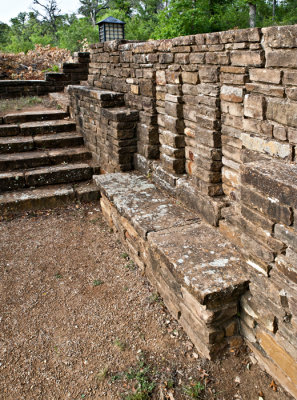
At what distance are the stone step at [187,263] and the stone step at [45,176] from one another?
2016 millimetres

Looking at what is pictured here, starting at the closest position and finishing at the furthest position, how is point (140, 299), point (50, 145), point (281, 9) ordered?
point (140, 299), point (50, 145), point (281, 9)

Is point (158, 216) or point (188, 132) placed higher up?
point (188, 132)

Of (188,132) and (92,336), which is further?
(188,132)

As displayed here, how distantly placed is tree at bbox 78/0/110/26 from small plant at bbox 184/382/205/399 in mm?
33218

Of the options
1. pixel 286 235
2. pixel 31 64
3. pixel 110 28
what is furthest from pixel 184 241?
pixel 31 64

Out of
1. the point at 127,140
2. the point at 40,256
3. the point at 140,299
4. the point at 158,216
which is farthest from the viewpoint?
the point at 127,140

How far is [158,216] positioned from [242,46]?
195cm

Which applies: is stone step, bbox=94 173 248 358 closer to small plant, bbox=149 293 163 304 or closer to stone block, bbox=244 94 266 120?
small plant, bbox=149 293 163 304

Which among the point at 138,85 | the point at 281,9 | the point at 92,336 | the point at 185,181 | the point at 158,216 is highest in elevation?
the point at 281,9

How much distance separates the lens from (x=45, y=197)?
6.02m

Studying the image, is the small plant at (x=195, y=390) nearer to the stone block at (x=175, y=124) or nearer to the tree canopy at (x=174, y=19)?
the stone block at (x=175, y=124)

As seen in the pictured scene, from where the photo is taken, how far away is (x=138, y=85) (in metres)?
5.21

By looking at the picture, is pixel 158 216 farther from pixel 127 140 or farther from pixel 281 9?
pixel 281 9

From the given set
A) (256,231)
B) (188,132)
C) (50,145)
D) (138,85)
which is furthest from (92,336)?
(50,145)
